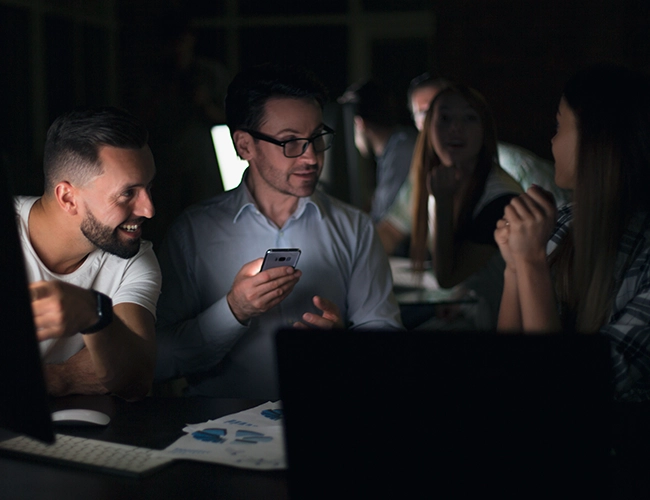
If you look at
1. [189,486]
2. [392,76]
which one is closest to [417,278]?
[189,486]

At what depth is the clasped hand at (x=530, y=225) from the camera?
1.63m

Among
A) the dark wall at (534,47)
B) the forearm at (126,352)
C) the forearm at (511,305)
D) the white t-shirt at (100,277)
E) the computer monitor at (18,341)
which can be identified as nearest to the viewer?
the computer monitor at (18,341)

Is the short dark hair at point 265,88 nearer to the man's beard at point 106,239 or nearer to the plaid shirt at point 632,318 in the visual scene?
the man's beard at point 106,239

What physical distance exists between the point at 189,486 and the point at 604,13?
4.98 m

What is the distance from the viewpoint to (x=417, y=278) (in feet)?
9.74

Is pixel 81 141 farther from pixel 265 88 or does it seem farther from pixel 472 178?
pixel 472 178

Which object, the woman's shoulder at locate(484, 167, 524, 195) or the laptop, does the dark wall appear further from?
the laptop

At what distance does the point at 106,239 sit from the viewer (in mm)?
1652

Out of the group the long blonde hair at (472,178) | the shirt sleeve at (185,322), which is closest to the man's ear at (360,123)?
the long blonde hair at (472,178)

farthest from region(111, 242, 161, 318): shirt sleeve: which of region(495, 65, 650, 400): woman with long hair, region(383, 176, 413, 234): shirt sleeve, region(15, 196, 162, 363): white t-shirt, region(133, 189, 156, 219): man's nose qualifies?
region(383, 176, 413, 234): shirt sleeve

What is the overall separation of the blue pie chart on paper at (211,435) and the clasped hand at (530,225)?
0.78m

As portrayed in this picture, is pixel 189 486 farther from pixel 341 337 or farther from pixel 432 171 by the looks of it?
pixel 432 171

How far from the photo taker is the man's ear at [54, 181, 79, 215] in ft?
5.37

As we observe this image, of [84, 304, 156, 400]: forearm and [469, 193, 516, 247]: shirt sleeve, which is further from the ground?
[469, 193, 516, 247]: shirt sleeve
